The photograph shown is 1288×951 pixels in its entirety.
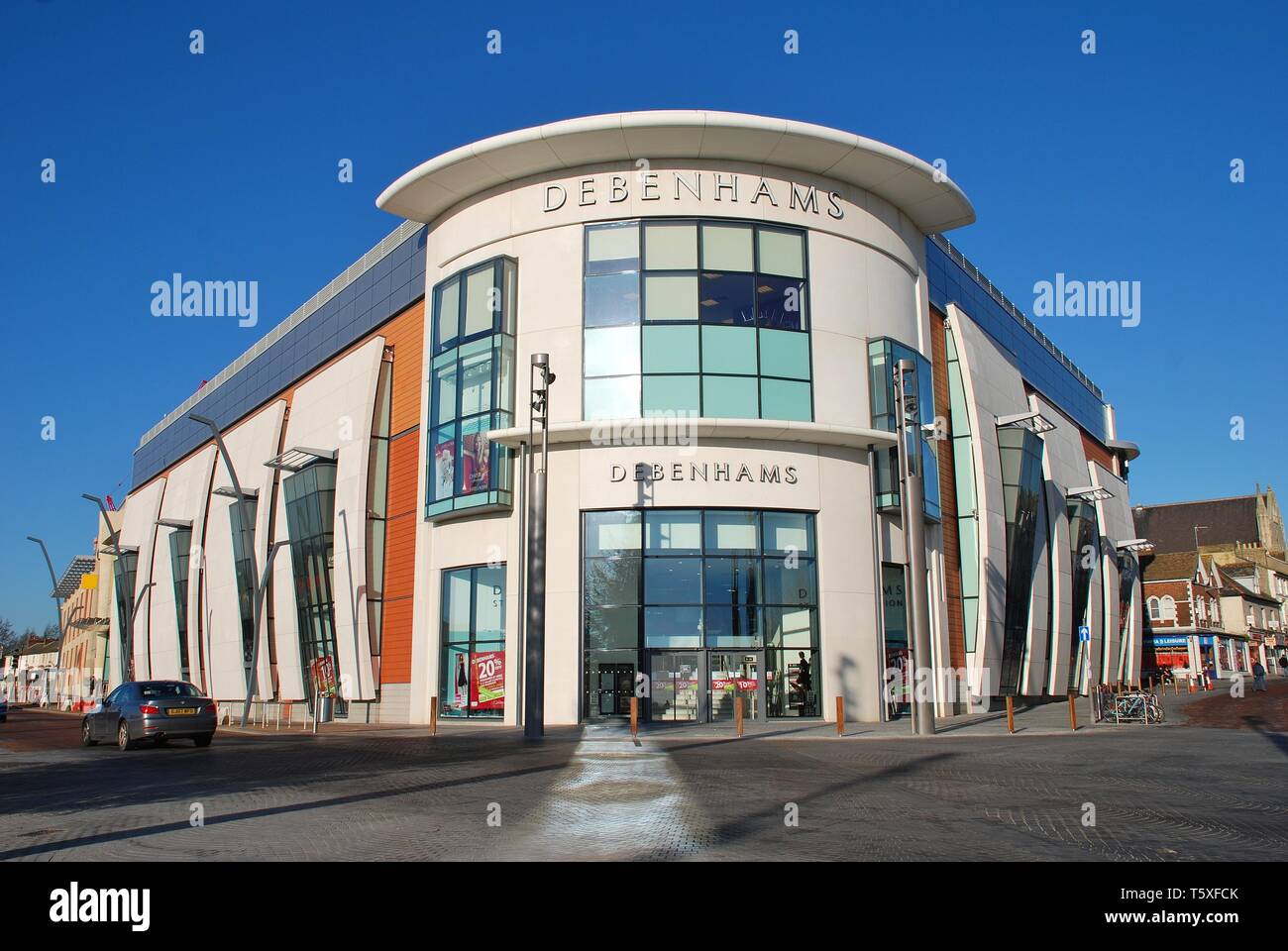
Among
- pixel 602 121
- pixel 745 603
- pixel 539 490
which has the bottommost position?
pixel 745 603

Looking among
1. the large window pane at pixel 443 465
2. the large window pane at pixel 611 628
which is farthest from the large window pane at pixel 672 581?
the large window pane at pixel 443 465

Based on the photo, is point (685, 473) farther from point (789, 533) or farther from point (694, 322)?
point (694, 322)

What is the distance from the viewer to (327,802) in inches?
423

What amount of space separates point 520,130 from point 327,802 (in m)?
22.2

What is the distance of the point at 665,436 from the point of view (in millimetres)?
27656

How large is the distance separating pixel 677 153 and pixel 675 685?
1486 cm

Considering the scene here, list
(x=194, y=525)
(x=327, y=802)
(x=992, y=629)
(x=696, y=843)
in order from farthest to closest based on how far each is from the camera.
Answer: (x=194, y=525) < (x=992, y=629) < (x=327, y=802) < (x=696, y=843)

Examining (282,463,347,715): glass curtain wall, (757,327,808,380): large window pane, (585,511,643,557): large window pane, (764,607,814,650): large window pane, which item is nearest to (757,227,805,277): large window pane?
(757,327,808,380): large window pane

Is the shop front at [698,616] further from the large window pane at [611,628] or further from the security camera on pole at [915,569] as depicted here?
the security camera on pole at [915,569]

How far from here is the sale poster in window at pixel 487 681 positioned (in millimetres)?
28281

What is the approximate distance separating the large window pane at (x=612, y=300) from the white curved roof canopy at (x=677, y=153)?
3.65 meters

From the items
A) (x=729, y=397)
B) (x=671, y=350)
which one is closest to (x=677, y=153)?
(x=671, y=350)

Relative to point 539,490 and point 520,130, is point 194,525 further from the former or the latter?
point 539,490
